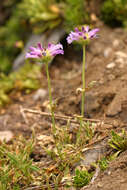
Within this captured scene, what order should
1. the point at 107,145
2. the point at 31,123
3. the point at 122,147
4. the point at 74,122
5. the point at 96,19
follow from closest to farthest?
the point at 122,147
the point at 107,145
the point at 74,122
the point at 31,123
the point at 96,19

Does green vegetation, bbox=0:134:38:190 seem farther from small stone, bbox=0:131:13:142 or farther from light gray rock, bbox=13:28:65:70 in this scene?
light gray rock, bbox=13:28:65:70

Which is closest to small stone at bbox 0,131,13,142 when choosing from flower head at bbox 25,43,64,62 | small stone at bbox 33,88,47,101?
small stone at bbox 33,88,47,101

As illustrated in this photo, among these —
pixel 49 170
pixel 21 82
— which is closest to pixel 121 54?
pixel 21 82

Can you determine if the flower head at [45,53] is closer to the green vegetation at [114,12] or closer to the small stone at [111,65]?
the small stone at [111,65]

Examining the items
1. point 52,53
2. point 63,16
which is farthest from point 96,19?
point 52,53

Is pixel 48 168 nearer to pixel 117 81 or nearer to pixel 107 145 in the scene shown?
pixel 107 145

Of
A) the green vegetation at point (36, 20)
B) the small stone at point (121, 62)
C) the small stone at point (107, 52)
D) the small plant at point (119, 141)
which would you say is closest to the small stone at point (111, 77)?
the small stone at point (121, 62)
